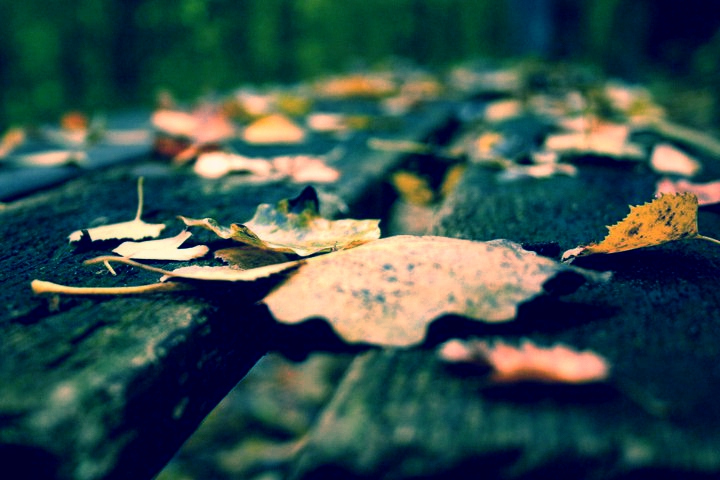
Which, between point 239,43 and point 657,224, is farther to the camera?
point 239,43

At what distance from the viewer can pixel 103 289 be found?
2.25 ft

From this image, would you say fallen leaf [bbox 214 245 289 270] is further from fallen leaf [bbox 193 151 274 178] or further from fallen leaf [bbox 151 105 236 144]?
fallen leaf [bbox 151 105 236 144]

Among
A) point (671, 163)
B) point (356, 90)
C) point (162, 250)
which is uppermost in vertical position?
point (162, 250)

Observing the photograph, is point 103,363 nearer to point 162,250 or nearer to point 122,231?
point 162,250

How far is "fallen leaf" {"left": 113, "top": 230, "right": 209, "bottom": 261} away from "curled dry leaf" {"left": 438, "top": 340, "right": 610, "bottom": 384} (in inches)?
19.2

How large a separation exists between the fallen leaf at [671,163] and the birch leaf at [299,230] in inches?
37.4

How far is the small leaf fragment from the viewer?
0.72 metres

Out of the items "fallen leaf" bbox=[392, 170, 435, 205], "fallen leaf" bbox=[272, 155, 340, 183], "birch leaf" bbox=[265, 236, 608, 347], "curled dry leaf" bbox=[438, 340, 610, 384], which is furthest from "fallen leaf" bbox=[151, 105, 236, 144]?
"curled dry leaf" bbox=[438, 340, 610, 384]

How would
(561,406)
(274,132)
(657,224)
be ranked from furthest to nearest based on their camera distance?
(274,132), (657,224), (561,406)

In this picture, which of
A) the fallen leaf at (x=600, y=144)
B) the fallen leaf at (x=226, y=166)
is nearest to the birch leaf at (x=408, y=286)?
the fallen leaf at (x=226, y=166)

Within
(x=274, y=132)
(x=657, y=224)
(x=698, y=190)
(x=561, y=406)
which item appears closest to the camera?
(x=561, y=406)

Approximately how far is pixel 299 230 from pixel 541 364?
0.48 metres

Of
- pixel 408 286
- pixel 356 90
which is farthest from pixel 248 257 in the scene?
pixel 356 90

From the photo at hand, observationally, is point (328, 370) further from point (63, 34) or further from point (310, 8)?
point (310, 8)
